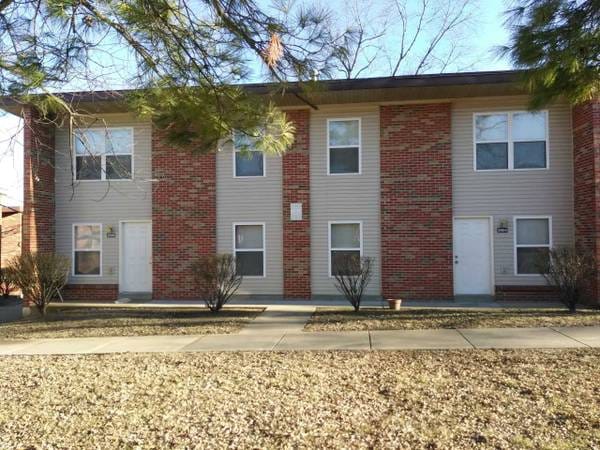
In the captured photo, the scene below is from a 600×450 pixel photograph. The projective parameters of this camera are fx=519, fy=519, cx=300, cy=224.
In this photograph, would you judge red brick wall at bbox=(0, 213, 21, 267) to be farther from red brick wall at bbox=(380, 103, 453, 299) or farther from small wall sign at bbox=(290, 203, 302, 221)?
red brick wall at bbox=(380, 103, 453, 299)

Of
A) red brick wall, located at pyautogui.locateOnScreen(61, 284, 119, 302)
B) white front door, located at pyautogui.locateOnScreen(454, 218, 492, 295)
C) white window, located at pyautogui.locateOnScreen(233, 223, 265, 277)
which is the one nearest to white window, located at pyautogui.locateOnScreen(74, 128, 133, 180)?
red brick wall, located at pyautogui.locateOnScreen(61, 284, 119, 302)

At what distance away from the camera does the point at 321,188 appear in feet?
44.8

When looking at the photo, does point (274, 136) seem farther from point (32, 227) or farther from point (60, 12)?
point (32, 227)

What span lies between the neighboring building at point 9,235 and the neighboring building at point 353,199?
4.35m

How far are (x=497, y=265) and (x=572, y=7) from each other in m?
8.86

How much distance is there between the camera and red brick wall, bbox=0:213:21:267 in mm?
17458

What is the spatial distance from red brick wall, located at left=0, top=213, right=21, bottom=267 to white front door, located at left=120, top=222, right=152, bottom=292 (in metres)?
5.59

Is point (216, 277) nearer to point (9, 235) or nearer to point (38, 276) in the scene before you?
point (38, 276)

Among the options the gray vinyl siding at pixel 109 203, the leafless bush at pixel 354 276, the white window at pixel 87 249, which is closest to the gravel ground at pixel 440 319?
the leafless bush at pixel 354 276

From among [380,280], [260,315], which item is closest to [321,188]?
[380,280]

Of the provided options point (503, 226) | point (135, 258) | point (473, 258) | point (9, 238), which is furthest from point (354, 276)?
point (9, 238)

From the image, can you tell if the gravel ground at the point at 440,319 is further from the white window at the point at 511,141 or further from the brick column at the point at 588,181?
the white window at the point at 511,141

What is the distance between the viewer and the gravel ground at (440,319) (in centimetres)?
931

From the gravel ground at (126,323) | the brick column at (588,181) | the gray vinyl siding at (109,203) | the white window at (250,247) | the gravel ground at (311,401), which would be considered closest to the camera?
the gravel ground at (311,401)
